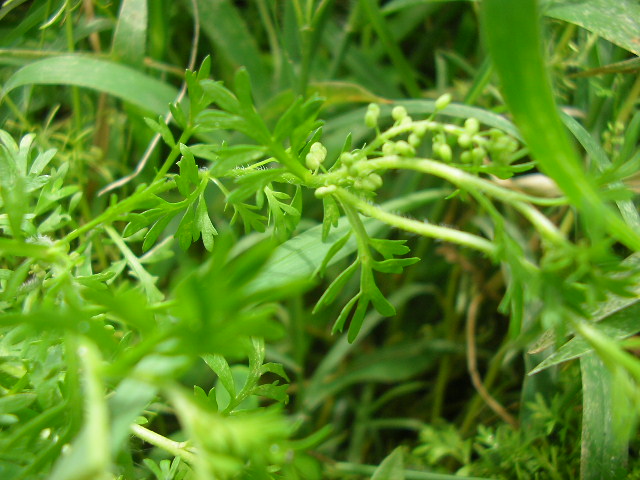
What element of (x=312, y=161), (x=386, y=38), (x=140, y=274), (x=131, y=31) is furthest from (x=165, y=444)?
(x=386, y=38)

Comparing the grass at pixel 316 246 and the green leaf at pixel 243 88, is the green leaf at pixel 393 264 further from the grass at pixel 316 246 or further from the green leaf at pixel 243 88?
the green leaf at pixel 243 88

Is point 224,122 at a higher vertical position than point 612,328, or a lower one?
higher

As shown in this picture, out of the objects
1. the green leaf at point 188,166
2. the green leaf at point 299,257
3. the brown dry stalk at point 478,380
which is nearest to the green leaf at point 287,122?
the green leaf at point 188,166

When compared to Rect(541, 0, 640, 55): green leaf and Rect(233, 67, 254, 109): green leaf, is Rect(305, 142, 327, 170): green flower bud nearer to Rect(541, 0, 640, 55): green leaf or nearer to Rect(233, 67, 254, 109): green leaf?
Rect(233, 67, 254, 109): green leaf

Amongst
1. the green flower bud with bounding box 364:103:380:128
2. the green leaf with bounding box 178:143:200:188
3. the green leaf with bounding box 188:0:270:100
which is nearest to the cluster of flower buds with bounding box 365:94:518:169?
the green flower bud with bounding box 364:103:380:128

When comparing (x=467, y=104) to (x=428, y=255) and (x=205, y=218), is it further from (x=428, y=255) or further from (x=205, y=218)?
(x=205, y=218)

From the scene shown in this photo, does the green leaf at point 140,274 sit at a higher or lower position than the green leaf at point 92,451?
lower

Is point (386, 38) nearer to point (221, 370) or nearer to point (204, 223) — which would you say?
point (204, 223)

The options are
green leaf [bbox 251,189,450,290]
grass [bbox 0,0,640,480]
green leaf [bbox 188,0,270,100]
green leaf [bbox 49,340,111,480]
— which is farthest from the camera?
green leaf [bbox 188,0,270,100]
